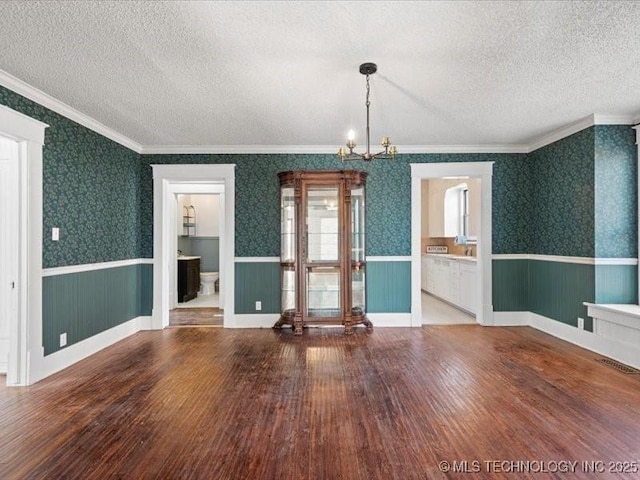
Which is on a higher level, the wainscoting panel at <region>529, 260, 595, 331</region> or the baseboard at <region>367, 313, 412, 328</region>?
the wainscoting panel at <region>529, 260, 595, 331</region>

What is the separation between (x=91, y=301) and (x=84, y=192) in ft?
4.04

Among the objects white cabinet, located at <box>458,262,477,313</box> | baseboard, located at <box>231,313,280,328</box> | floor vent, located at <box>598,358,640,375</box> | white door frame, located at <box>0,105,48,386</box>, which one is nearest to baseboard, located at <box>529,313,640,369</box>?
floor vent, located at <box>598,358,640,375</box>

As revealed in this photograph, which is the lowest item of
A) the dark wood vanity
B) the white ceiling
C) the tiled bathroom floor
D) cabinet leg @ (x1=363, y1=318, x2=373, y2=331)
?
the tiled bathroom floor

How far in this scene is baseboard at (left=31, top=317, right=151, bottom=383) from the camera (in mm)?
3355

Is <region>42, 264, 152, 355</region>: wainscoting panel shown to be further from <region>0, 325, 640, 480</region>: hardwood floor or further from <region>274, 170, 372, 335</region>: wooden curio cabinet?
<region>274, 170, 372, 335</region>: wooden curio cabinet

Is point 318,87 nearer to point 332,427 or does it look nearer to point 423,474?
point 332,427

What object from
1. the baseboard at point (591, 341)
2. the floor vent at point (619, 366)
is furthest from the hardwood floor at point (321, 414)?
the baseboard at point (591, 341)

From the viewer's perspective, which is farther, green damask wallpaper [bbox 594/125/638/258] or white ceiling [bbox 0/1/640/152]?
green damask wallpaper [bbox 594/125/638/258]

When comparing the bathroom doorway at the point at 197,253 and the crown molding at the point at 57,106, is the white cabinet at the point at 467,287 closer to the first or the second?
the bathroom doorway at the point at 197,253

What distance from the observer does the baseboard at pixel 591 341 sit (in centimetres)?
354

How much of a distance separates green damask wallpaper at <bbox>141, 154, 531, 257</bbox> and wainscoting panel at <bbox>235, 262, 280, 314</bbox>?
7.6 inches

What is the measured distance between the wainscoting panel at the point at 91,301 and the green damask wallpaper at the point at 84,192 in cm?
20

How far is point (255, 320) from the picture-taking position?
518 centimetres

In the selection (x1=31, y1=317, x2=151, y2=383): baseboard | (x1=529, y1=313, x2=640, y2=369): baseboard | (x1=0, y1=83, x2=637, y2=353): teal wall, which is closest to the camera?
(x1=31, y1=317, x2=151, y2=383): baseboard
